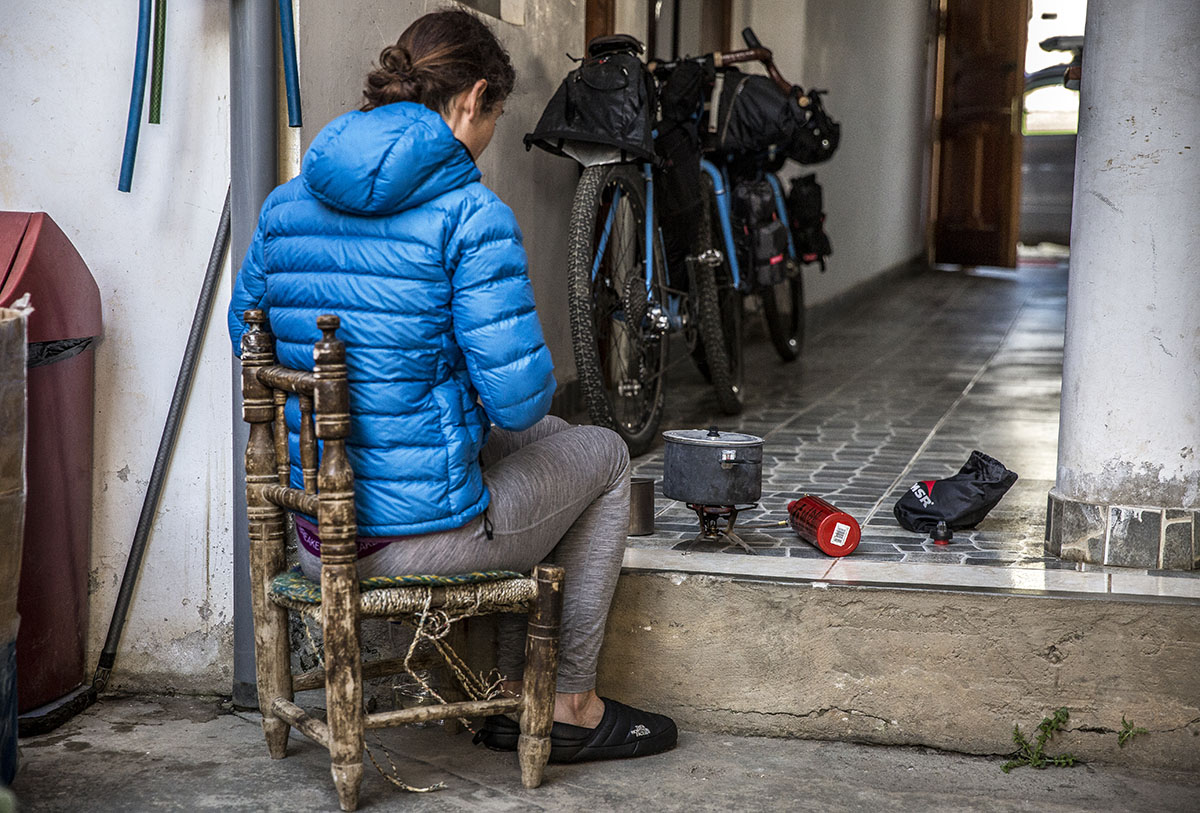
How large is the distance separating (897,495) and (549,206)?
65.0 inches

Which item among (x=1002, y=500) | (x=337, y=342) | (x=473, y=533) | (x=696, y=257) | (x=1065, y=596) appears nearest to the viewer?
(x=337, y=342)

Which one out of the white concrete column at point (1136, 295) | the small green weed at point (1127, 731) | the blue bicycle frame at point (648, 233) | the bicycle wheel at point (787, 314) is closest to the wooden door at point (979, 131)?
the bicycle wheel at point (787, 314)

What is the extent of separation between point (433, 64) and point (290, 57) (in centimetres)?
65

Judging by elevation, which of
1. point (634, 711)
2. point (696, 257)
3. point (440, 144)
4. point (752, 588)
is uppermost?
point (440, 144)

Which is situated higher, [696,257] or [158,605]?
[696,257]

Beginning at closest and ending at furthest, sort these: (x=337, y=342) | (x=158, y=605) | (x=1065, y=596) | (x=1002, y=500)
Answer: (x=337, y=342) < (x=1065, y=596) < (x=158, y=605) < (x=1002, y=500)

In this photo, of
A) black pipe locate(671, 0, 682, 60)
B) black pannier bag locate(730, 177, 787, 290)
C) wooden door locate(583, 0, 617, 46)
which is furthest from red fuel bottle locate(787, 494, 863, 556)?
black pipe locate(671, 0, 682, 60)

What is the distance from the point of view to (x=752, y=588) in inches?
109

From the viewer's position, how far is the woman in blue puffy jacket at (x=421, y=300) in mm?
2162

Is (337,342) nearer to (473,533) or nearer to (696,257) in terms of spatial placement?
(473,533)

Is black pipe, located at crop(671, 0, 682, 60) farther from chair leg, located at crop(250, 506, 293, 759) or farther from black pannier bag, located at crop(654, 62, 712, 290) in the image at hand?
chair leg, located at crop(250, 506, 293, 759)

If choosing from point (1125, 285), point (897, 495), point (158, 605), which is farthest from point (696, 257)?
point (158, 605)

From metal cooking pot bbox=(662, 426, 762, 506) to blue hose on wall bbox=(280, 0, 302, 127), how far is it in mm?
1085

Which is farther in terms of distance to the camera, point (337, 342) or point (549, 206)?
point (549, 206)
